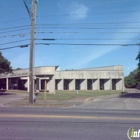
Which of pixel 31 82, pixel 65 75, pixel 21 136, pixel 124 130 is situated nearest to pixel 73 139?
pixel 21 136

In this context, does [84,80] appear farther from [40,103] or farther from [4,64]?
[40,103]

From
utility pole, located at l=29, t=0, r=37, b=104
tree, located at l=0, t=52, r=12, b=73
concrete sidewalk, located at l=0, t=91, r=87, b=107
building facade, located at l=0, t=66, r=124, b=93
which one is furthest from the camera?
building facade, located at l=0, t=66, r=124, b=93

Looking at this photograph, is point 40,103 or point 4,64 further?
point 4,64

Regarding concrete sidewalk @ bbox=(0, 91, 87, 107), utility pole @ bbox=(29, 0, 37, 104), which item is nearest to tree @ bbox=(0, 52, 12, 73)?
concrete sidewalk @ bbox=(0, 91, 87, 107)

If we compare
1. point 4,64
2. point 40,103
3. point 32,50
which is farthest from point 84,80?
point 32,50

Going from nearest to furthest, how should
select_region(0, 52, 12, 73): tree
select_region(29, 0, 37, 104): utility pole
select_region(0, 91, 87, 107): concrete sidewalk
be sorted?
select_region(0, 91, 87, 107): concrete sidewalk, select_region(29, 0, 37, 104): utility pole, select_region(0, 52, 12, 73): tree

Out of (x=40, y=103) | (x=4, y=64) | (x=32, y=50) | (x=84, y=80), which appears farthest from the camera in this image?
(x=84, y=80)

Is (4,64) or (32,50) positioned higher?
(32,50)

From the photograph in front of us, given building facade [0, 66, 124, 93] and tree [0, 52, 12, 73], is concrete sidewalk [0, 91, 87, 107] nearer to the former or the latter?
tree [0, 52, 12, 73]

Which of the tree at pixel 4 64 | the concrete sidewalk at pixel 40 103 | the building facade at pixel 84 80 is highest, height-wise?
the tree at pixel 4 64

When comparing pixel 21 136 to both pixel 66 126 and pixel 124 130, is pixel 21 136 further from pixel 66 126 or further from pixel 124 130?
pixel 124 130

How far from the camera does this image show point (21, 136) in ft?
26.6

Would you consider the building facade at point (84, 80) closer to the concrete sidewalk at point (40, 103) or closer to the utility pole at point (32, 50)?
the concrete sidewalk at point (40, 103)

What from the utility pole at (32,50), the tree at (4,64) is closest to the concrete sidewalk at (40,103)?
the utility pole at (32,50)
